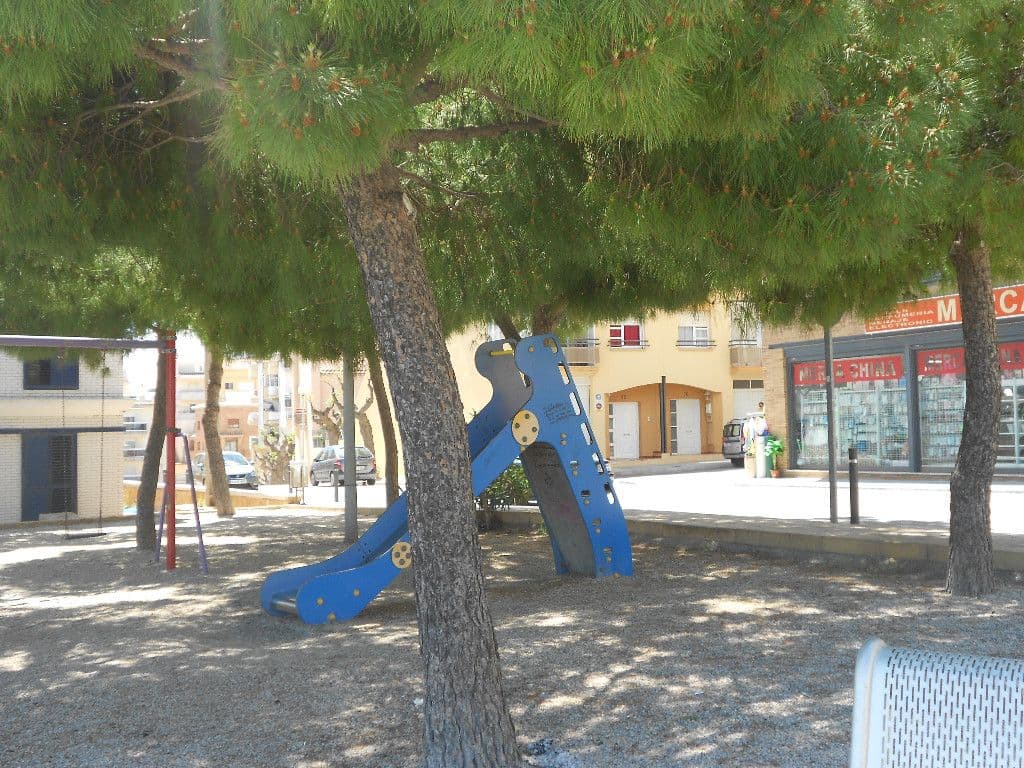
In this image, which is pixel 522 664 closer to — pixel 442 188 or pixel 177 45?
pixel 177 45

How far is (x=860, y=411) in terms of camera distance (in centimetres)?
2272

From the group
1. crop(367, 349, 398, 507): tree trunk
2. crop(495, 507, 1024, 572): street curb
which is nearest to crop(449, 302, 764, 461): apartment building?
crop(367, 349, 398, 507): tree trunk

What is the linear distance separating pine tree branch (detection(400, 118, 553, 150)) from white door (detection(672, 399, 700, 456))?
3431 cm

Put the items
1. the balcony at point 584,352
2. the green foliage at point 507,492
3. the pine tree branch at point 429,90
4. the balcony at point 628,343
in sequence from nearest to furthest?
the pine tree branch at point 429,90, the green foliage at point 507,492, the balcony at point 584,352, the balcony at point 628,343

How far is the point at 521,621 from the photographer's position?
24.6ft

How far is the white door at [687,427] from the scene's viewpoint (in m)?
40.0

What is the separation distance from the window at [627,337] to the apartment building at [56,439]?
20402mm

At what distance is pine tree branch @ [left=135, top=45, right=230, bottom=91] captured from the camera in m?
4.39

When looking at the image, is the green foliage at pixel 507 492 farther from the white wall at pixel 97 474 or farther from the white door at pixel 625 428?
the white door at pixel 625 428

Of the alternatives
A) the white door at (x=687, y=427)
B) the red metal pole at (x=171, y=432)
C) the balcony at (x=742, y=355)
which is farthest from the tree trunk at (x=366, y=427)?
the red metal pole at (x=171, y=432)

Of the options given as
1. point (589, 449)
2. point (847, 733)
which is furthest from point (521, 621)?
point (847, 733)

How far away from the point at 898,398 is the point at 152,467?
15329 mm

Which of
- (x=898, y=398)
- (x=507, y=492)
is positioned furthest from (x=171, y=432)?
(x=898, y=398)

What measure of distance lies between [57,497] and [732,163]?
1924 centimetres
